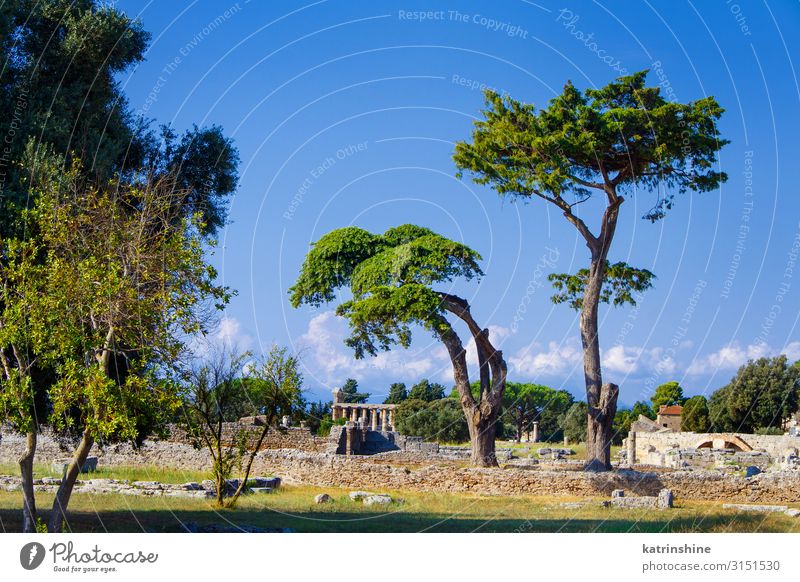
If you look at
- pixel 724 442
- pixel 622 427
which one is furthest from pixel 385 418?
pixel 724 442

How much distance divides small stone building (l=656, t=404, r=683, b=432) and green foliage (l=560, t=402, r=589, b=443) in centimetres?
560

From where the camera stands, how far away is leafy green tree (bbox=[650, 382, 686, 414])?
281 ft

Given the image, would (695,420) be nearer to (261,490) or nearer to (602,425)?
(602,425)

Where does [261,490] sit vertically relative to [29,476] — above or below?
below

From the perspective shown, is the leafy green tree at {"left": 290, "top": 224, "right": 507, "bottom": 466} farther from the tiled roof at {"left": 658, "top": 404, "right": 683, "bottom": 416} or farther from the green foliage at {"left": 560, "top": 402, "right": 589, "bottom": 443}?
the tiled roof at {"left": 658, "top": 404, "right": 683, "bottom": 416}

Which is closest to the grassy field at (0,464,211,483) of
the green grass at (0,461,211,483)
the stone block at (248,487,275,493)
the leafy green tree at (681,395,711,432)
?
the green grass at (0,461,211,483)

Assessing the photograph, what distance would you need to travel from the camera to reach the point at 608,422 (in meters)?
30.3

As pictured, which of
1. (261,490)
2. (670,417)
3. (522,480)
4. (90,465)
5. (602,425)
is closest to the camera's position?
(261,490)

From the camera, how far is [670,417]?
71.4 metres

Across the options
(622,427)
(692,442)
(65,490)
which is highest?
(622,427)

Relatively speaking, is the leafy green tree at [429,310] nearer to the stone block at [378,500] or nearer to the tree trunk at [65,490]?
the stone block at [378,500]

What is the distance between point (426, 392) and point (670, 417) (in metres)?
19.6

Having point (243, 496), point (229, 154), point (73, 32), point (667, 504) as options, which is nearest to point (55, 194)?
point (73, 32)

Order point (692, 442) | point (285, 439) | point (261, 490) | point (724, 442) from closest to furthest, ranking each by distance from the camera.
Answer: point (261, 490), point (285, 439), point (724, 442), point (692, 442)
